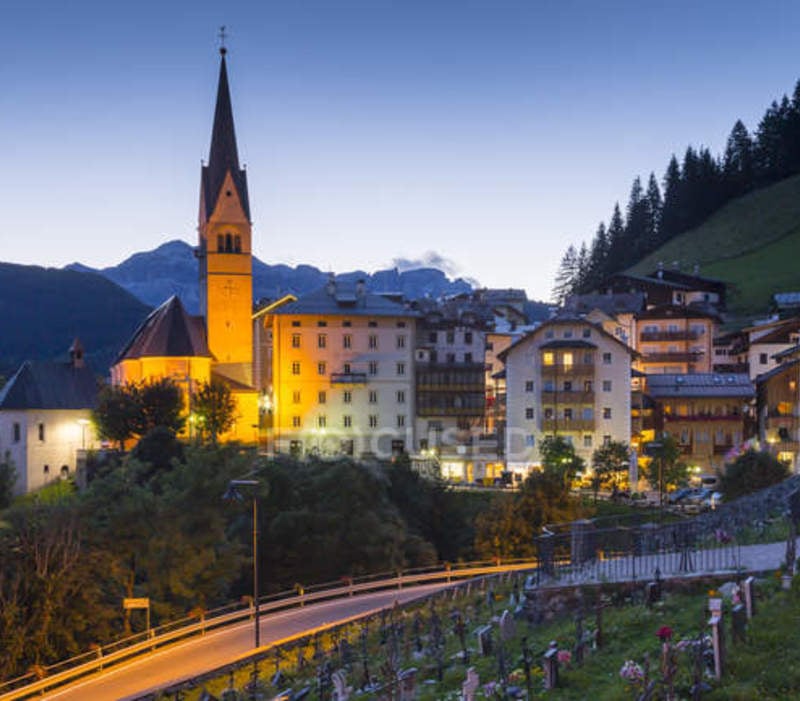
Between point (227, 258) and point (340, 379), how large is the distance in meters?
17.4

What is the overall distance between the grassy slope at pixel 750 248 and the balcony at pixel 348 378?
52005mm

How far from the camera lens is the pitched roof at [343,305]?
83625 millimetres

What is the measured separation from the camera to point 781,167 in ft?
484

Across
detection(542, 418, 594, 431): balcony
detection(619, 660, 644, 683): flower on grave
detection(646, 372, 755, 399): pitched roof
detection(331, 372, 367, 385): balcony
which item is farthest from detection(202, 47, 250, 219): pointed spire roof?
detection(619, 660, 644, 683): flower on grave

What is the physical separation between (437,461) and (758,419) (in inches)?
1073

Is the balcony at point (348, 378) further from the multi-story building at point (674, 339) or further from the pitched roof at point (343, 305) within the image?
the multi-story building at point (674, 339)

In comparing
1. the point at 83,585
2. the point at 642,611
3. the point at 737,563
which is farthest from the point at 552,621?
the point at 83,585

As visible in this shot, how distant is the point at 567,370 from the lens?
74.6 m

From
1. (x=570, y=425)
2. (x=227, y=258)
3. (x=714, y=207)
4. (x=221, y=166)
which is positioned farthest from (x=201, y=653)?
(x=714, y=207)

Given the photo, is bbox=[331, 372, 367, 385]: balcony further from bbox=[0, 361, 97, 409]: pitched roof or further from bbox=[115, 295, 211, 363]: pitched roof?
bbox=[0, 361, 97, 409]: pitched roof

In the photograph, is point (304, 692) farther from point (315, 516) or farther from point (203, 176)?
point (203, 176)

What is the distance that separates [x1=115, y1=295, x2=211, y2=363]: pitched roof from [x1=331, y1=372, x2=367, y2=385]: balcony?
11.6 meters

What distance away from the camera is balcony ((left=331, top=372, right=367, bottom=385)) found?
82750 mm

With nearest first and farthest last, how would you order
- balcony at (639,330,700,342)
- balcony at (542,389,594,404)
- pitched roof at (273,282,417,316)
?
1. balcony at (542,389,594,404)
2. pitched roof at (273,282,417,316)
3. balcony at (639,330,700,342)
